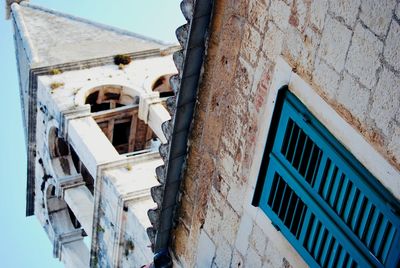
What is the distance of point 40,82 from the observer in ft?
73.6

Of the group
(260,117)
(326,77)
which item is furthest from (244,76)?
(326,77)

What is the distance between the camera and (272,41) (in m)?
7.10

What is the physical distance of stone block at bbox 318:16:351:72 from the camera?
6.23 meters

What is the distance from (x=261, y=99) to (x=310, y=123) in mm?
833

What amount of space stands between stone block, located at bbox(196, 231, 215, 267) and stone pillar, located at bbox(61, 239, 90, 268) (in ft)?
43.3

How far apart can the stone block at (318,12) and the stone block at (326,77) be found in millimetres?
266

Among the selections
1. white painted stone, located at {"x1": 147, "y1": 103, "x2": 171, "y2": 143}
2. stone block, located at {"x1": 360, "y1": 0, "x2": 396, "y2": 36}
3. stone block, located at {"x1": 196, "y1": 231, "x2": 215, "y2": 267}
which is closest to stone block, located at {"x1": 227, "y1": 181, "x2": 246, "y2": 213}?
stone block, located at {"x1": 196, "y1": 231, "x2": 215, "y2": 267}

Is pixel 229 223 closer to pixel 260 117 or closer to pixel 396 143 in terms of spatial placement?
pixel 260 117

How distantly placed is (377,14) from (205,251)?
3723 mm

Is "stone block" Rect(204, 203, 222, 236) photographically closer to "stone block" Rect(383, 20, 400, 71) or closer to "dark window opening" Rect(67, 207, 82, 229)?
"stone block" Rect(383, 20, 400, 71)

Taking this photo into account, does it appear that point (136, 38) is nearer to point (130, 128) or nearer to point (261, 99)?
point (130, 128)

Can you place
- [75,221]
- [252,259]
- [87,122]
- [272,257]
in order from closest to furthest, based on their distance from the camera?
[272,257] < [252,259] < [87,122] < [75,221]

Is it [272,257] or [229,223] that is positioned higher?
[229,223]

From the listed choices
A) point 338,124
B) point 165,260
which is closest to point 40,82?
point 165,260
